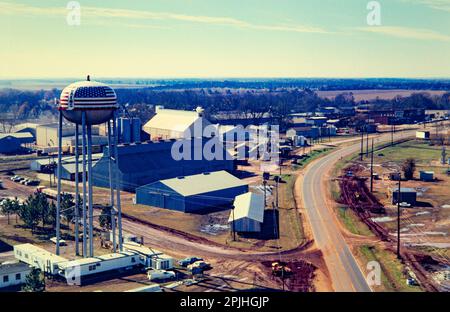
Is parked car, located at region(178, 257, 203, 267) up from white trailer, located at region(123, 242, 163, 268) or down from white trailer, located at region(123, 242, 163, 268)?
down

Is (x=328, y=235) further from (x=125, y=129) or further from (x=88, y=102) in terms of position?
(x=125, y=129)

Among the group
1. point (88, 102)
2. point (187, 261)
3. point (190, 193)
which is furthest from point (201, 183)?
→ point (88, 102)

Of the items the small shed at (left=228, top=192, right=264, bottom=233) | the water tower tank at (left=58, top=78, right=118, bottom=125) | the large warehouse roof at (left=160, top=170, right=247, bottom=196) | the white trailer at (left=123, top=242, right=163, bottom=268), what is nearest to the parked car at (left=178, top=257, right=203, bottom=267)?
the white trailer at (left=123, top=242, right=163, bottom=268)

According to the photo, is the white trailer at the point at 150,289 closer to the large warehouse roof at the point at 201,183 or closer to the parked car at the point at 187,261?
the parked car at the point at 187,261

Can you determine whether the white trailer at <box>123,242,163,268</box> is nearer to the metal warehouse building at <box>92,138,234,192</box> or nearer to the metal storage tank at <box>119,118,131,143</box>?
the metal warehouse building at <box>92,138,234,192</box>

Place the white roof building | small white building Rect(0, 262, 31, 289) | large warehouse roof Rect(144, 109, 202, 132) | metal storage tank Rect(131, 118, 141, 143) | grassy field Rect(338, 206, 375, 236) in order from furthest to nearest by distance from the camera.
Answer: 1. large warehouse roof Rect(144, 109, 202, 132)
2. the white roof building
3. metal storage tank Rect(131, 118, 141, 143)
4. grassy field Rect(338, 206, 375, 236)
5. small white building Rect(0, 262, 31, 289)
